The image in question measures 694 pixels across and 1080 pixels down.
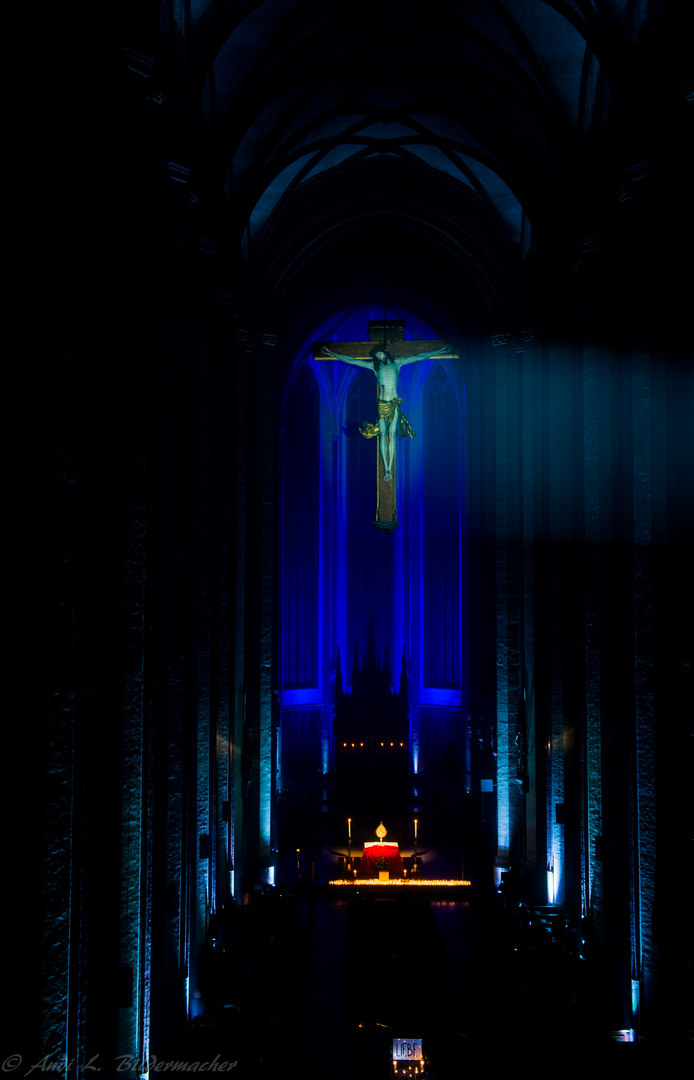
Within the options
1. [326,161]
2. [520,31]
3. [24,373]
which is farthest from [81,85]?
[326,161]

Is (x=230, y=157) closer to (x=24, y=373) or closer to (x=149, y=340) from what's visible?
(x=149, y=340)

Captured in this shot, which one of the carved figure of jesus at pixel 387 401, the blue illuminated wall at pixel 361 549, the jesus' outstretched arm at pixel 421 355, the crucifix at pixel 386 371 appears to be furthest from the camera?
the blue illuminated wall at pixel 361 549

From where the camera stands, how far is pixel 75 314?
24.7ft

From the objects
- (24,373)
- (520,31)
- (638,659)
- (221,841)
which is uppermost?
(520,31)

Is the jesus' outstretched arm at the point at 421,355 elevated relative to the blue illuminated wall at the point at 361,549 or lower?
elevated

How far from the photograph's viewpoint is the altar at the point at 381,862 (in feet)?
69.0

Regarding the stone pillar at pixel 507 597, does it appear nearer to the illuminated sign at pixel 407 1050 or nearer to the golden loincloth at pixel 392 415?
the golden loincloth at pixel 392 415

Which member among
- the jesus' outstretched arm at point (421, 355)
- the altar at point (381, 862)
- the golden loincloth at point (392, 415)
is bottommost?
the altar at point (381, 862)

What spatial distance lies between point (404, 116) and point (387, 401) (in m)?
6.53

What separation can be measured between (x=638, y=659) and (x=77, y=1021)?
7.77 m

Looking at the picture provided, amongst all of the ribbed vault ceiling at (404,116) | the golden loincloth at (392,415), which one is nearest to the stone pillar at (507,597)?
the golden loincloth at (392,415)

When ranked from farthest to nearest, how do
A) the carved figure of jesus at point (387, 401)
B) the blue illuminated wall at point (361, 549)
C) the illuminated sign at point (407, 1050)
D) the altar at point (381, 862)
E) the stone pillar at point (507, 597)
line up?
the blue illuminated wall at point (361, 549), the carved figure of jesus at point (387, 401), the stone pillar at point (507, 597), the altar at point (381, 862), the illuminated sign at point (407, 1050)

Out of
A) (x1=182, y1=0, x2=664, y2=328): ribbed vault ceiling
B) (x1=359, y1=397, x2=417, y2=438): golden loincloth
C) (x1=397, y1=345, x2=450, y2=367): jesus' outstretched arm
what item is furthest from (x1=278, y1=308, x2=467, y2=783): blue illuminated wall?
(x1=397, y1=345, x2=450, y2=367): jesus' outstretched arm

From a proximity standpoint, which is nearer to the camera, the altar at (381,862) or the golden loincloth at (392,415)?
the altar at (381,862)
